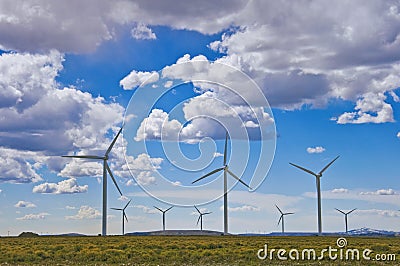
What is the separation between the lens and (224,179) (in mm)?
149875

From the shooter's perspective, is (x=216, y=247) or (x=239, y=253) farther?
(x=216, y=247)

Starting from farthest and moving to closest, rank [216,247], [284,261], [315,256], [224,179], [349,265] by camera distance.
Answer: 1. [224,179]
2. [216,247]
3. [315,256]
4. [284,261]
5. [349,265]

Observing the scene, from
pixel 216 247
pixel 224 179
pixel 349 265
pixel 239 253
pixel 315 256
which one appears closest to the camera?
pixel 349 265

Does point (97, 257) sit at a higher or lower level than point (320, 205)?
lower

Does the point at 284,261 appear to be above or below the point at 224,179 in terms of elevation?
below

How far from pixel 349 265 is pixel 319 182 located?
360 feet

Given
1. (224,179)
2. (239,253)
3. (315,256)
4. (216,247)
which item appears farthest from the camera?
(224,179)

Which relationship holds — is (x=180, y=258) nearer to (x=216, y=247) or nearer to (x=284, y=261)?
(x=284, y=261)

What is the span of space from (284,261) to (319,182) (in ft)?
350

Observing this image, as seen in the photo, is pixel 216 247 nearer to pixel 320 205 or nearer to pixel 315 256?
pixel 315 256

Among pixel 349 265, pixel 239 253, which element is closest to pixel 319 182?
pixel 239 253

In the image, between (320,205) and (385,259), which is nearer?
(385,259)

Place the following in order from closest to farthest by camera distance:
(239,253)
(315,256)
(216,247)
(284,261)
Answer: (284,261), (315,256), (239,253), (216,247)

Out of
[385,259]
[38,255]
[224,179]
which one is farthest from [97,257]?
[224,179]
